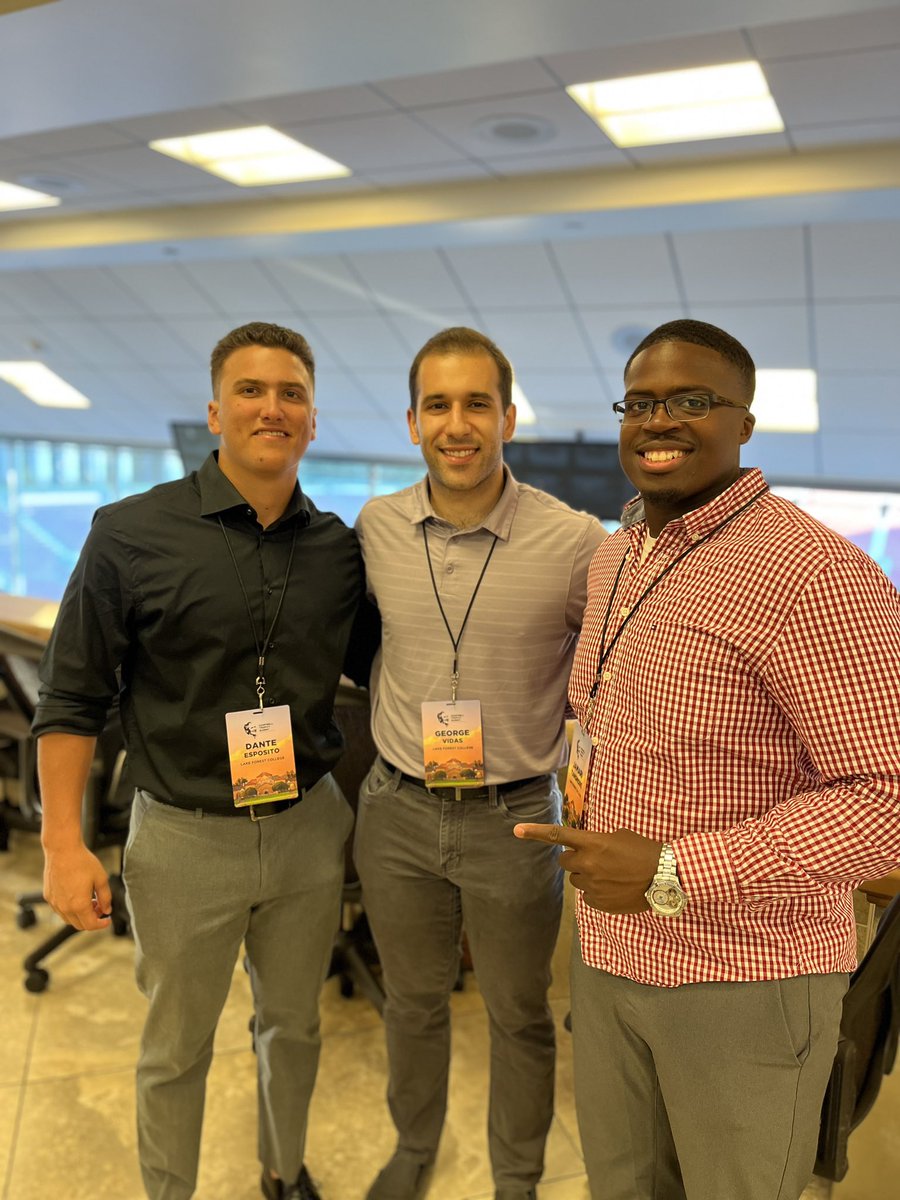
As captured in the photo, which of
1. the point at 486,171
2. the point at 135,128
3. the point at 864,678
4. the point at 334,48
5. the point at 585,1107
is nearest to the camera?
the point at 864,678

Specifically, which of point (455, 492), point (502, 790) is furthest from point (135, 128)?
point (502, 790)

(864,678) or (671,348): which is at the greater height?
(671,348)

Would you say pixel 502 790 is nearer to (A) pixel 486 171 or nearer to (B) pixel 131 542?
(B) pixel 131 542

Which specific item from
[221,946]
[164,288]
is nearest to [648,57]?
[221,946]

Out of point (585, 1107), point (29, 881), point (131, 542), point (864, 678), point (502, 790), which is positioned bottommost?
point (29, 881)

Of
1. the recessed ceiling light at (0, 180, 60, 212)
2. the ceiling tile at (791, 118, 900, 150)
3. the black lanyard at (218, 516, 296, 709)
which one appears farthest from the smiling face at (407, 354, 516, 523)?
the recessed ceiling light at (0, 180, 60, 212)

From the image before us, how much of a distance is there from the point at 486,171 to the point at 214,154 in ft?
5.35

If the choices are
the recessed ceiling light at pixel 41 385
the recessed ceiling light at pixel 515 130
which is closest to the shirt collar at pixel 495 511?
the recessed ceiling light at pixel 515 130

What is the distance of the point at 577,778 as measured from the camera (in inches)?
55.0

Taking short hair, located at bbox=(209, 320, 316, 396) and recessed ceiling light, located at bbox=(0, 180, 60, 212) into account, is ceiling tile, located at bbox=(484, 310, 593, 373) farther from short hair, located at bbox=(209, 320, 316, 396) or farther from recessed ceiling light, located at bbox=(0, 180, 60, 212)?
short hair, located at bbox=(209, 320, 316, 396)

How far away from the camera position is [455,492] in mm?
1757

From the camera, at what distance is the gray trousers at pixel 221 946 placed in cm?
164

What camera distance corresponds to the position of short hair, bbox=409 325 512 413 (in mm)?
1724

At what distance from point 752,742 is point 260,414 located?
1.03m
